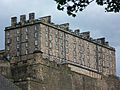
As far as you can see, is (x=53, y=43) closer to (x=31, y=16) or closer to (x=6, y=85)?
(x=31, y=16)

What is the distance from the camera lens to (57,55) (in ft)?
217

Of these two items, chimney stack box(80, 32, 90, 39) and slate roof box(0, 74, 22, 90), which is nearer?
slate roof box(0, 74, 22, 90)

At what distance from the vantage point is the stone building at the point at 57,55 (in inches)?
1676

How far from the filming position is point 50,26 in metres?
65.9

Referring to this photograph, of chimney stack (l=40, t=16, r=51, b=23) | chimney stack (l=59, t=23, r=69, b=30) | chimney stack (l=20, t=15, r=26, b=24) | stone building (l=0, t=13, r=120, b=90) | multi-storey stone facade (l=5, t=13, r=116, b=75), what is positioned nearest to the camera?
stone building (l=0, t=13, r=120, b=90)

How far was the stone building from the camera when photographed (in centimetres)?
4256

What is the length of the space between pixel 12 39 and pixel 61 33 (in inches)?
297

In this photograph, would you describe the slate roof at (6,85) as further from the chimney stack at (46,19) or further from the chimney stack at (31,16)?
the chimney stack at (31,16)

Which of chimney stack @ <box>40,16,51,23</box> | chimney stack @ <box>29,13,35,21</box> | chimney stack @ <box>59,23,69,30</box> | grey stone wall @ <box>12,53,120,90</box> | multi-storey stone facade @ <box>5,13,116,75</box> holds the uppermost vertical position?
chimney stack @ <box>29,13,35,21</box>

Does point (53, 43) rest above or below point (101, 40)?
below

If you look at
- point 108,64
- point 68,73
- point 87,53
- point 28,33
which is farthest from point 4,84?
point 108,64

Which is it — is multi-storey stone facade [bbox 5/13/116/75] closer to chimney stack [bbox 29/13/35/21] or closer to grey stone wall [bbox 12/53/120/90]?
chimney stack [bbox 29/13/35/21]

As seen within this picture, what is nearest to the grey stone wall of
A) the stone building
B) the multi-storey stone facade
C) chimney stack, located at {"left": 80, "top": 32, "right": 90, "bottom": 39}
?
the stone building

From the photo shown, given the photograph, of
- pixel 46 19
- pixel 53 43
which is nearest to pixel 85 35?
pixel 53 43
